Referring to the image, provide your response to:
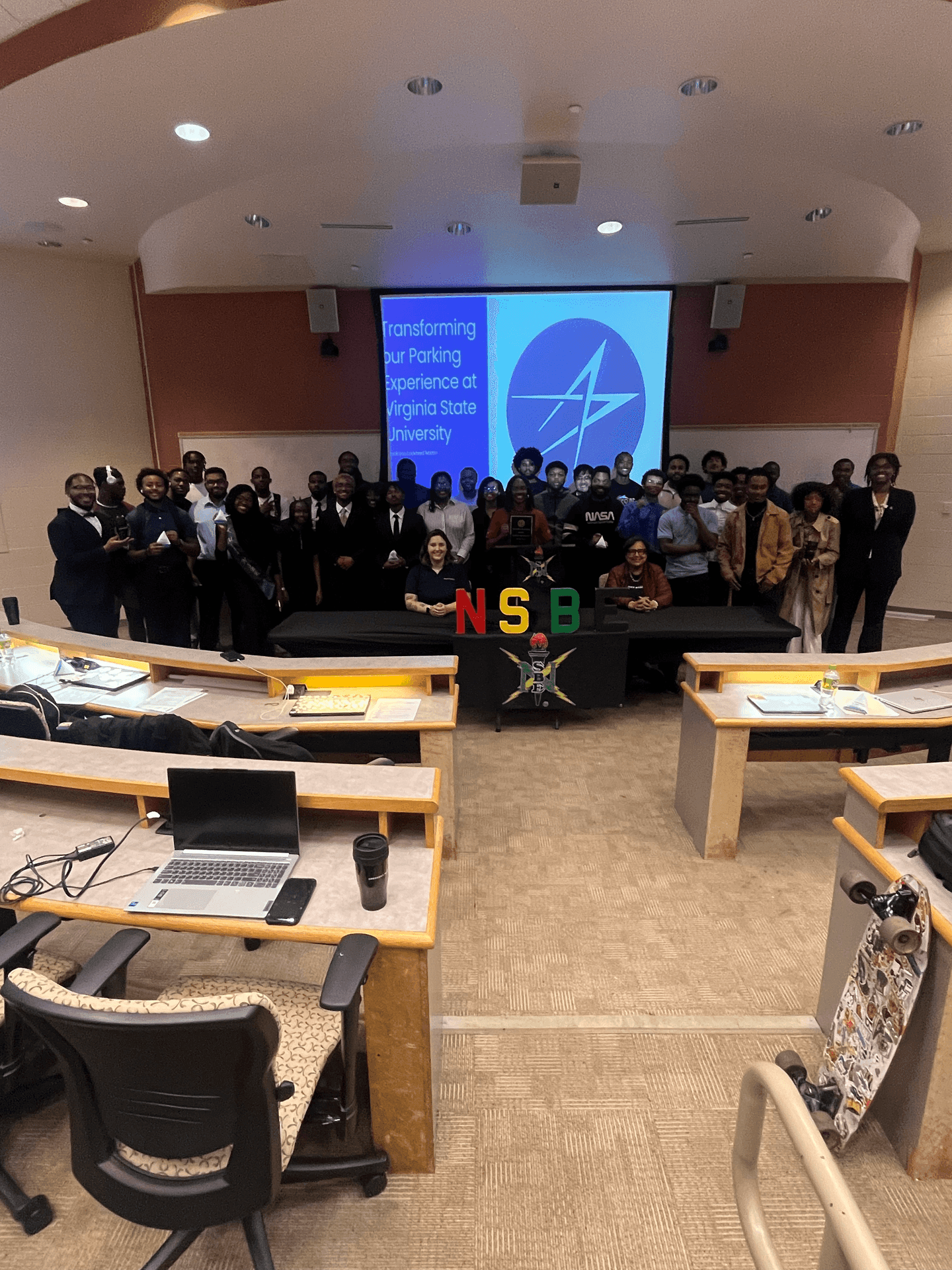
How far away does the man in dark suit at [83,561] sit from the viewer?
189 inches

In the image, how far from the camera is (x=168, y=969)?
2.56 meters

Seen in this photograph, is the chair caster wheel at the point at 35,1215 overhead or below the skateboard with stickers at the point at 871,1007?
below

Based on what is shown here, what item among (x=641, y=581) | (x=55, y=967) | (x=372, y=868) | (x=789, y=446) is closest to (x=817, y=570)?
(x=641, y=581)

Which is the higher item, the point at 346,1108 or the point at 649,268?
the point at 649,268

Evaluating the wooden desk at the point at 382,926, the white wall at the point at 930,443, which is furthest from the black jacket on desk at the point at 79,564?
the white wall at the point at 930,443

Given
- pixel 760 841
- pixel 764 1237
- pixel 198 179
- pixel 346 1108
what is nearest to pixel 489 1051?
pixel 346 1108

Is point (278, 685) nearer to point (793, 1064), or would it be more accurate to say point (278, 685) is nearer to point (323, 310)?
point (793, 1064)

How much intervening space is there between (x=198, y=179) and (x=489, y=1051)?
546 cm

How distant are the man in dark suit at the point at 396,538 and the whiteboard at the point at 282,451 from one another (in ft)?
6.12

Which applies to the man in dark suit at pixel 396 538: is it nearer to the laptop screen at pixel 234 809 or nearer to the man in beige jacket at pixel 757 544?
the man in beige jacket at pixel 757 544

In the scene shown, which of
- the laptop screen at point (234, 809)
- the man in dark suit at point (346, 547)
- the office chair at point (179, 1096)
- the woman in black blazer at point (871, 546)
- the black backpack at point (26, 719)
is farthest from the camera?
the man in dark suit at point (346, 547)

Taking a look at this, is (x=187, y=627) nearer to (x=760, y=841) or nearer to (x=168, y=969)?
(x=168, y=969)

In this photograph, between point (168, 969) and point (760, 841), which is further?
point (760, 841)

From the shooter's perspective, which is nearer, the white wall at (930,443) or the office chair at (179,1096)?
the office chair at (179,1096)
